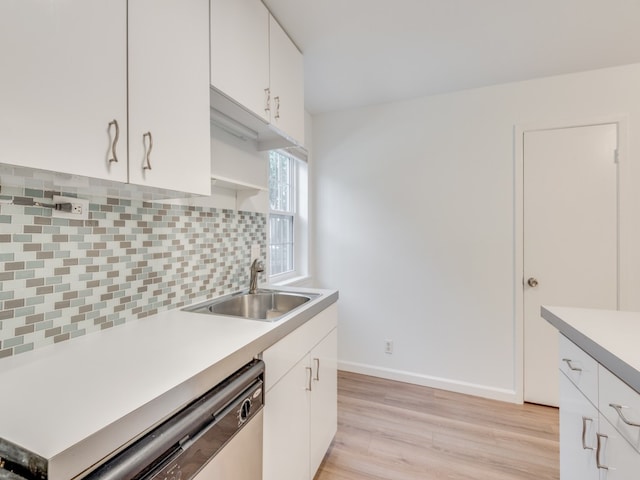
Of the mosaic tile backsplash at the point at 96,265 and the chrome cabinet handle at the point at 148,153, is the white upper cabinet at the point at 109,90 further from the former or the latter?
the mosaic tile backsplash at the point at 96,265

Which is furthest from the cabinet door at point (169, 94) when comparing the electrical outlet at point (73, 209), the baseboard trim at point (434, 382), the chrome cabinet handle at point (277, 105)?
the baseboard trim at point (434, 382)

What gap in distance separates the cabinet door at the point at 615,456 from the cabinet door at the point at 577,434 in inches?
2.1

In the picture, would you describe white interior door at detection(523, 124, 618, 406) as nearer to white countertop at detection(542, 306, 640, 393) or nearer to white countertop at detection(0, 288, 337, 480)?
white countertop at detection(542, 306, 640, 393)

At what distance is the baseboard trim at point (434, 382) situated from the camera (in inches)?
89.4

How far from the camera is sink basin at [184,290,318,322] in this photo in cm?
162

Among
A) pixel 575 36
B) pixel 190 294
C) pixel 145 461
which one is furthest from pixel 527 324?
pixel 145 461

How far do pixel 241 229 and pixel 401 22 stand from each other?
152 centimetres

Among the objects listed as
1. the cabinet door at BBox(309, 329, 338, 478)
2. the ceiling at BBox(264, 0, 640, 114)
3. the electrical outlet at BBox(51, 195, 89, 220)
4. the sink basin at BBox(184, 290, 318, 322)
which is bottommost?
the cabinet door at BBox(309, 329, 338, 478)

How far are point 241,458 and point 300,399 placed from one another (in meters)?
0.43

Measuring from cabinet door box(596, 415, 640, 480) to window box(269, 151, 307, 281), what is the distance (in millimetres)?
1999

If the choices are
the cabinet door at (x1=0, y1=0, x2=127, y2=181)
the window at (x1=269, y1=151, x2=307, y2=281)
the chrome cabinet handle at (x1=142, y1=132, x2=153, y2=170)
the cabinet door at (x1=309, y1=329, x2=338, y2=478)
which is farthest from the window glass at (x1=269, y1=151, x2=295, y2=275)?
the cabinet door at (x1=0, y1=0, x2=127, y2=181)

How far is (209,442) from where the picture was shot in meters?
0.73

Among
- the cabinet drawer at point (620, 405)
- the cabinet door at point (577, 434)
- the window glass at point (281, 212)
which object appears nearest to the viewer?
the cabinet drawer at point (620, 405)

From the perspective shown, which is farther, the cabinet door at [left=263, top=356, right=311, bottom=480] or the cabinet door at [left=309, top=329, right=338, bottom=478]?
the cabinet door at [left=309, top=329, right=338, bottom=478]
